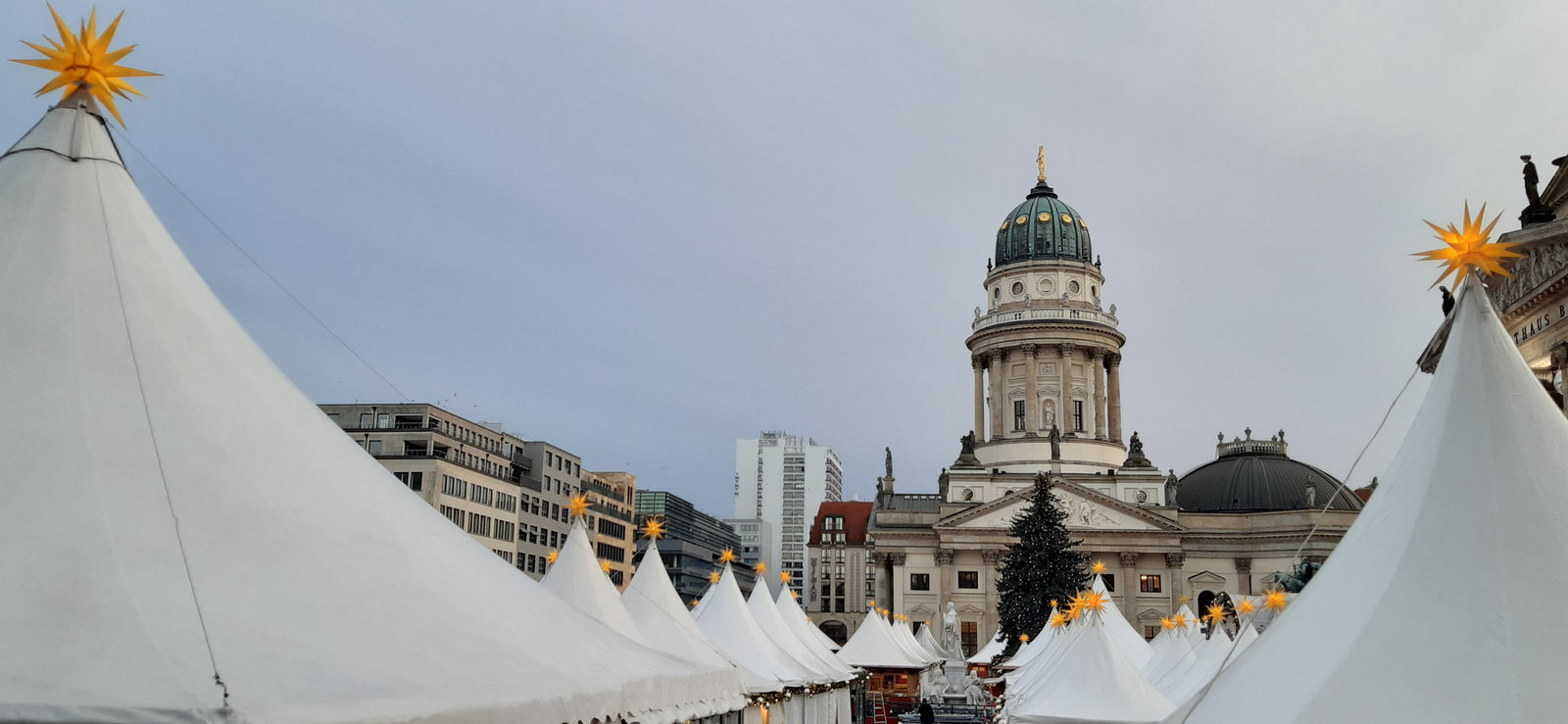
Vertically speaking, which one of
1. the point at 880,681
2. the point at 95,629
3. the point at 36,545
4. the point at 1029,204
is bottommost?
the point at 880,681

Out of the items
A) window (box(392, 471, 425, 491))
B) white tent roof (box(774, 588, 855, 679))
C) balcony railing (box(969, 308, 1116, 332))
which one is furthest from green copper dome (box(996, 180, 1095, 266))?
white tent roof (box(774, 588, 855, 679))

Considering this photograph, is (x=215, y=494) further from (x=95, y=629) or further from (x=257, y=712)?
(x=257, y=712)

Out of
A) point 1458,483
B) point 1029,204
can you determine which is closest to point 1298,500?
point 1029,204

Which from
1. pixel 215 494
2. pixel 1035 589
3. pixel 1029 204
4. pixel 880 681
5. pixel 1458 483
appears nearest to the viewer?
pixel 215 494

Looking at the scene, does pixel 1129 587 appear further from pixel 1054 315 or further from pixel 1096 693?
pixel 1096 693

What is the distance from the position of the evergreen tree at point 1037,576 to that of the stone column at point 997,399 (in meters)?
28.2

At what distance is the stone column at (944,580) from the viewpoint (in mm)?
82688

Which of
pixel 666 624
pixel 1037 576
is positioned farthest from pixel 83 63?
pixel 1037 576

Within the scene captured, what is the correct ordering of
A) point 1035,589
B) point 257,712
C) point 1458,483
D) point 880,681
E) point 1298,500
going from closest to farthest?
point 257,712
point 1458,483
point 880,681
point 1035,589
point 1298,500

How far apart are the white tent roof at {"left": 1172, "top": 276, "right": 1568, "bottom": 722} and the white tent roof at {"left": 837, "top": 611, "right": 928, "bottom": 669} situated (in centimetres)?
4082

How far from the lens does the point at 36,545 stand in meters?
6.11

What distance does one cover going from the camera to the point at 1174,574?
269 feet

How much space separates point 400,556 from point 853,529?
116 meters

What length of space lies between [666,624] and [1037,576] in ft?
143
